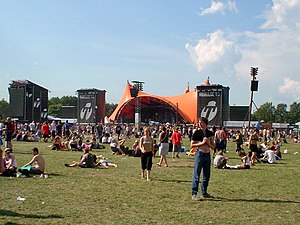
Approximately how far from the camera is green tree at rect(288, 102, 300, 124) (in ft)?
432

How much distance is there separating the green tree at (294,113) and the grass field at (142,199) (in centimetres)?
12673

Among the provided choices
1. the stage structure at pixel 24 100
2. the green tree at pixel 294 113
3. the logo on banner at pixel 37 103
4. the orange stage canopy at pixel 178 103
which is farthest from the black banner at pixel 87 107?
the green tree at pixel 294 113

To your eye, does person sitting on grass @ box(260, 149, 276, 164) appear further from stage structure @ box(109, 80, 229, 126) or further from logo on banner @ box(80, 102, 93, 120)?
logo on banner @ box(80, 102, 93, 120)

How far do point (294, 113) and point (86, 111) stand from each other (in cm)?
8724

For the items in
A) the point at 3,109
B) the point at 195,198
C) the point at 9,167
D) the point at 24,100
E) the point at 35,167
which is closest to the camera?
the point at 195,198

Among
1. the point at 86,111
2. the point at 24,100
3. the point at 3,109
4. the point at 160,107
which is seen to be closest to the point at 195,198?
the point at 24,100

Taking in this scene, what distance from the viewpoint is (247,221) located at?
621 centimetres

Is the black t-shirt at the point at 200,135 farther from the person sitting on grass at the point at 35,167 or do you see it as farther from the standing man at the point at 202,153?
the person sitting on grass at the point at 35,167

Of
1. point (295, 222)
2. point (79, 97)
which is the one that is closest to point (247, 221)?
point (295, 222)

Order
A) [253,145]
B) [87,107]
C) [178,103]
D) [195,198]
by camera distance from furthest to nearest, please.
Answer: [178,103], [87,107], [253,145], [195,198]

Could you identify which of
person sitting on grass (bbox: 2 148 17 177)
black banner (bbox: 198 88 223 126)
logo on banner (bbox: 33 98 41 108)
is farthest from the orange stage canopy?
person sitting on grass (bbox: 2 148 17 177)

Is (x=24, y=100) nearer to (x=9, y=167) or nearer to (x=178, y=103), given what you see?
(x=178, y=103)

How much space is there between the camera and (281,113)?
132 metres

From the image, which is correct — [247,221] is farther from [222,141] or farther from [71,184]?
[222,141]
